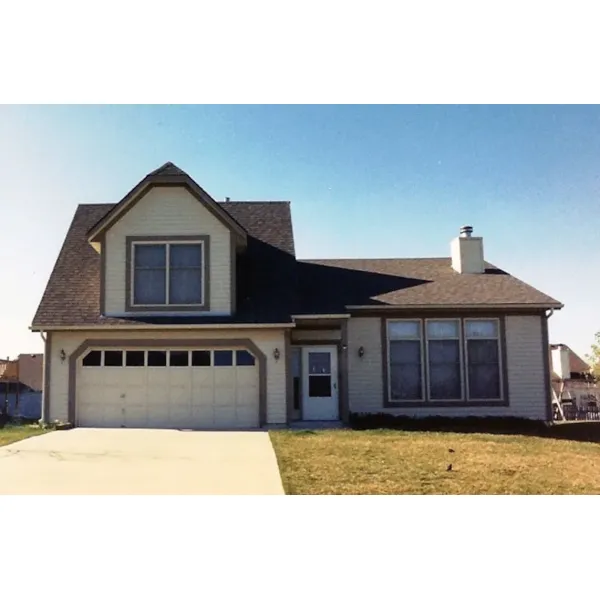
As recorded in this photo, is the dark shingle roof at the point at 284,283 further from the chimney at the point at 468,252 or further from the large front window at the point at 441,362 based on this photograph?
the large front window at the point at 441,362

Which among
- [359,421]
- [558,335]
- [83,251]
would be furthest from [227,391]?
[558,335]

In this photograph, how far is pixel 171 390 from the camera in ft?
49.3

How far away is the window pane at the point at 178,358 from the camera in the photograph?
15.1 metres

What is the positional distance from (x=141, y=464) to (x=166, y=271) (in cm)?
632

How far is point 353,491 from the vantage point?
8.02 m

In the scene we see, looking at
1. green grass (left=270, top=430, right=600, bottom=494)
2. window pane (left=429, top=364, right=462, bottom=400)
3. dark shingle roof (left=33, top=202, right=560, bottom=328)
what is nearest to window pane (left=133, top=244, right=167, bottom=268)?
dark shingle roof (left=33, top=202, right=560, bottom=328)

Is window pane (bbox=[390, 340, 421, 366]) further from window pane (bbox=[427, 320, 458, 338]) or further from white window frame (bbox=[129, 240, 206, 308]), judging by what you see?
white window frame (bbox=[129, 240, 206, 308])

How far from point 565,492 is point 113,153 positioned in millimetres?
8504

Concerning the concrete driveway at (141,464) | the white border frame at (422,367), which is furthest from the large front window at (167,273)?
the white border frame at (422,367)

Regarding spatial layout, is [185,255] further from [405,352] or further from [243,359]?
[405,352]

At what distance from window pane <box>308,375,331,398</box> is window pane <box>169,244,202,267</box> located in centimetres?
383

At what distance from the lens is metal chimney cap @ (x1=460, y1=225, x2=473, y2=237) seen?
60.5 feet
